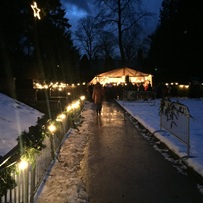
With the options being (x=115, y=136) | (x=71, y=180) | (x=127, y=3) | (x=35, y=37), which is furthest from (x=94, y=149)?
(x=127, y=3)

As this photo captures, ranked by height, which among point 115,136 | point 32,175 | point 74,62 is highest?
point 74,62

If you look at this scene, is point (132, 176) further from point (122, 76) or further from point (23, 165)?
point (122, 76)

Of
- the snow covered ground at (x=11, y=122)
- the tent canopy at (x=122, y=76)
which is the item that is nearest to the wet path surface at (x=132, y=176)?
the snow covered ground at (x=11, y=122)

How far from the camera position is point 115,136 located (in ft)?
35.4

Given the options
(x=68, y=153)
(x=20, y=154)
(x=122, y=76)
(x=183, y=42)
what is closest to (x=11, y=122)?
(x=68, y=153)

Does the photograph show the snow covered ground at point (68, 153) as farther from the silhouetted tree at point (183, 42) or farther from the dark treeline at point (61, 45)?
the silhouetted tree at point (183, 42)

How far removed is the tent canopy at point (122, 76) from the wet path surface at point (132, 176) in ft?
76.7

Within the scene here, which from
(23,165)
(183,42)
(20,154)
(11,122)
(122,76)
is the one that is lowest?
(11,122)

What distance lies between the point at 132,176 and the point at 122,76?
88.5 ft

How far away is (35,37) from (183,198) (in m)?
19.6

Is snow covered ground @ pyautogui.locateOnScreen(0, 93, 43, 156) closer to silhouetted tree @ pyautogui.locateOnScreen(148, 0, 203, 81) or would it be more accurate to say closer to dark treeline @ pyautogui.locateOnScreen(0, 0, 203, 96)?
dark treeline @ pyautogui.locateOnScreen(0, 0, 203, 96)

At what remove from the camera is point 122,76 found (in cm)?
3272

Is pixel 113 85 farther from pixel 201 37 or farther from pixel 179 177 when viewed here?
pixel 179 177

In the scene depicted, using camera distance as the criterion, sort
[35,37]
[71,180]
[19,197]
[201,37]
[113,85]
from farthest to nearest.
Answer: [201,37]
[113,85]
[35,37]
[71,180]
[19,197]
